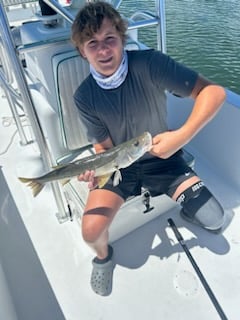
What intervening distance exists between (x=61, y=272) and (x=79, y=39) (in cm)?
140

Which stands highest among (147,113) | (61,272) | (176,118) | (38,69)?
(38,69)

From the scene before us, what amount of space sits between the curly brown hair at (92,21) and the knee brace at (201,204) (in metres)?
0.99

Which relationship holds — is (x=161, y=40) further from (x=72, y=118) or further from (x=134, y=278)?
(x=134, y=278)

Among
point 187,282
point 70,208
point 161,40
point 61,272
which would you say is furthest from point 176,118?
point 61,272

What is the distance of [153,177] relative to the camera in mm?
1845

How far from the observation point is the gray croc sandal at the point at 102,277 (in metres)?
1.75

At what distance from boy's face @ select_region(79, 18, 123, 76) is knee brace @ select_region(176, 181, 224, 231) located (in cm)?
87

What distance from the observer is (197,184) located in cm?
185

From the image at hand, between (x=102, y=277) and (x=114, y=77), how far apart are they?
3.79ft

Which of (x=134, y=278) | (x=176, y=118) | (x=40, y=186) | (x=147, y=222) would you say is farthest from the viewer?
(x=176, y=118)

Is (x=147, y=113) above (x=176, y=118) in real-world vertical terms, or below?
above

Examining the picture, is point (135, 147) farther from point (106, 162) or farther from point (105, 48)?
point (105, 48)

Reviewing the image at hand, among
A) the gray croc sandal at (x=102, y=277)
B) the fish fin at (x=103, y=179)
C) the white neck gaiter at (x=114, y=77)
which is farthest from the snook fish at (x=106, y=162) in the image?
the gray croc sandal at (x=102, y=277)

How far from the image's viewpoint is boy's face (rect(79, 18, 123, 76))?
Result: 1537 millimetres
